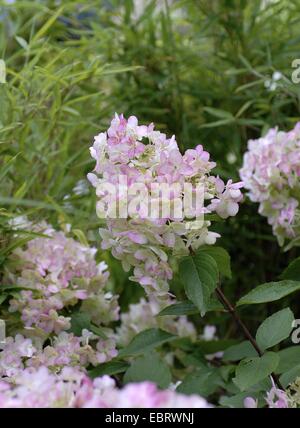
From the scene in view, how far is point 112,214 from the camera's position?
0.64 meters

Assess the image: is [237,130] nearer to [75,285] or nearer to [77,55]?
[77,55]

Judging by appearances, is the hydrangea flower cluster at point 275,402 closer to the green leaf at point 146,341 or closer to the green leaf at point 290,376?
the green leaf at point 290,376

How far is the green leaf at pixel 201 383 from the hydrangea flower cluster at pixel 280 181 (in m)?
0.17

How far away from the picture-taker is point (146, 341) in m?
0.78

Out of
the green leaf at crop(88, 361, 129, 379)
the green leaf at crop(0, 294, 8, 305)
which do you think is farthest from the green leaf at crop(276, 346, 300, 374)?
the green leaf at crop(0, 294, 8, 305)

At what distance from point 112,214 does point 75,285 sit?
22 cm

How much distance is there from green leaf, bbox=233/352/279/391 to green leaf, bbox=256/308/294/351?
0.06 feet

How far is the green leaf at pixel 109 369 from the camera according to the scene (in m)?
0.76

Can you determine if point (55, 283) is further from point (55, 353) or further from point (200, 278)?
point (200, 278)

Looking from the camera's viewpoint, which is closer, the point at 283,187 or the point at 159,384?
the point at 159,384

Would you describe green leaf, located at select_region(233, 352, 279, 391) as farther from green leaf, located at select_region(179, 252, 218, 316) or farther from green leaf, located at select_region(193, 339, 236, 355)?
green leaf, located at select_region(193, 339, 236, 355)

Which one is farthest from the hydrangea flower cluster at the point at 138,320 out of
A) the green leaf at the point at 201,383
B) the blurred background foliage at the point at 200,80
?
the green leaf at the point at 201,383

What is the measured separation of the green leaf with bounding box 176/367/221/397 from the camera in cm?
72
